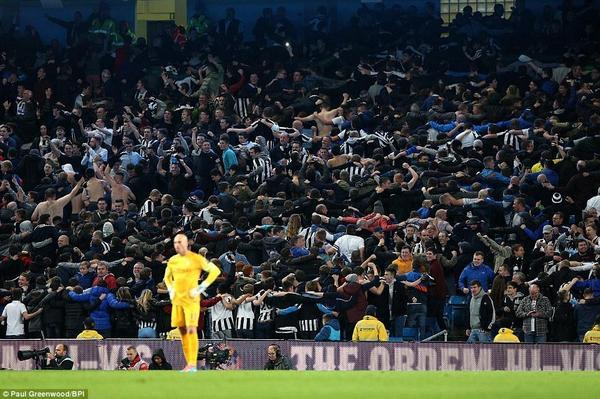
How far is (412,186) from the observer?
1147 inches

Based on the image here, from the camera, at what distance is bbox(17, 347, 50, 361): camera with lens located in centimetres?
2338

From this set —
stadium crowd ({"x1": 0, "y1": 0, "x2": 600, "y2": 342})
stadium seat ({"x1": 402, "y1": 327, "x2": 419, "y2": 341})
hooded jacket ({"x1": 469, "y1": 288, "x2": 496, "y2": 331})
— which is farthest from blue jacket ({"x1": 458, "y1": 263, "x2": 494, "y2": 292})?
stadium seat ({"x1": 402, "y1": 327, "x2": 419, "y2": 341})

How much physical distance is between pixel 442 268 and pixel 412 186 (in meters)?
3.55

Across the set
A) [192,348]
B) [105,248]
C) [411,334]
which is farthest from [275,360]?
[105,248]

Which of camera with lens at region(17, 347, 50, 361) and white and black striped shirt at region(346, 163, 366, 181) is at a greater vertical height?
white and black striped shirt at region(346, 163, 366, 181)

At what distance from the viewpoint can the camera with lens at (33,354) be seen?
76.7ft

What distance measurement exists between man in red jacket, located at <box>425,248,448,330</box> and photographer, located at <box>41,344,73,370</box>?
21.3 feet

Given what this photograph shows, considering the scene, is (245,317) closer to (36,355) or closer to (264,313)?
(264,313)

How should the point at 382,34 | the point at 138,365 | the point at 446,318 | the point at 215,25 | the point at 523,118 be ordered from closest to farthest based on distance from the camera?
the point at 138,365
the point at 446,318
the point at 523,118
the point at 382,34
the point at 215,25

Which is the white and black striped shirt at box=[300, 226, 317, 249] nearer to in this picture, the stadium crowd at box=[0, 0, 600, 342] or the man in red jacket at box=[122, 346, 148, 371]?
the stadium crowd at box=[0, 0, 600, 342]

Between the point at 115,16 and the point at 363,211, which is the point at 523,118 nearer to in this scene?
the point at 363,211

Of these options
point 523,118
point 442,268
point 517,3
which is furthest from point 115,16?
point 442,268

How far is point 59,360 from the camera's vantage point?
23453 mm

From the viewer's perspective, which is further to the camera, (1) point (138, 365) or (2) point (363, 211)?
(2) point (363, 211)
